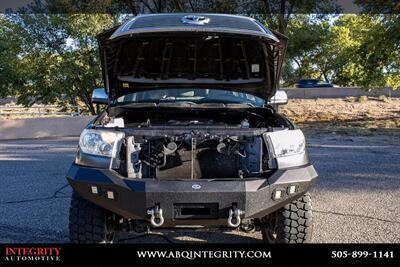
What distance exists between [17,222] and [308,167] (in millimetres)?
3120

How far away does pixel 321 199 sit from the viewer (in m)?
5.66

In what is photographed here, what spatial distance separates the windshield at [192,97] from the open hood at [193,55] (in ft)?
0.23

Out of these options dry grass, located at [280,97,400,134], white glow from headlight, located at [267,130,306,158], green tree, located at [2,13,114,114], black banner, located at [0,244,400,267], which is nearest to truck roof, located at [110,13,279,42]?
white glow from headlight, located at [267,130,306,158]

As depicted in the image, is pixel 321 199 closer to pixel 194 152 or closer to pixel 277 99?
pixel 277 99

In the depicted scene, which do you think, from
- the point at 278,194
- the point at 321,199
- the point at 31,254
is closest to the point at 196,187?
the point at 278,194

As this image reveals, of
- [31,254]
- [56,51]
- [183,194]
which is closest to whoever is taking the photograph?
[183,194]

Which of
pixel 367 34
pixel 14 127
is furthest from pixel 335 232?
pixel 367 34

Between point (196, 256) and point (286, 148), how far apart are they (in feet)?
3.42

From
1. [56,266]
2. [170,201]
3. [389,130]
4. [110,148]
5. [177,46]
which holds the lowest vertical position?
[389,130]

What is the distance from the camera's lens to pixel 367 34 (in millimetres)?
17125

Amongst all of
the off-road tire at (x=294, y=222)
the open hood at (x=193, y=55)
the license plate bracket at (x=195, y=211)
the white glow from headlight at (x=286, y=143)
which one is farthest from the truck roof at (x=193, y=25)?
the license plate bracket at (x=195, y=211)

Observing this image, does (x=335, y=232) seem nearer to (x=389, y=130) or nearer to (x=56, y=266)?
(x=56, y=266)

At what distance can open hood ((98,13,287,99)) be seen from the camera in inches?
162

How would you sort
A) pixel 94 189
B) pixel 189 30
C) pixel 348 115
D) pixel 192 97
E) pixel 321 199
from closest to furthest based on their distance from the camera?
pixel 94 189 → pixel 189 30 → pixel 192 97 → pixel 321 199 → pixel 348 115
